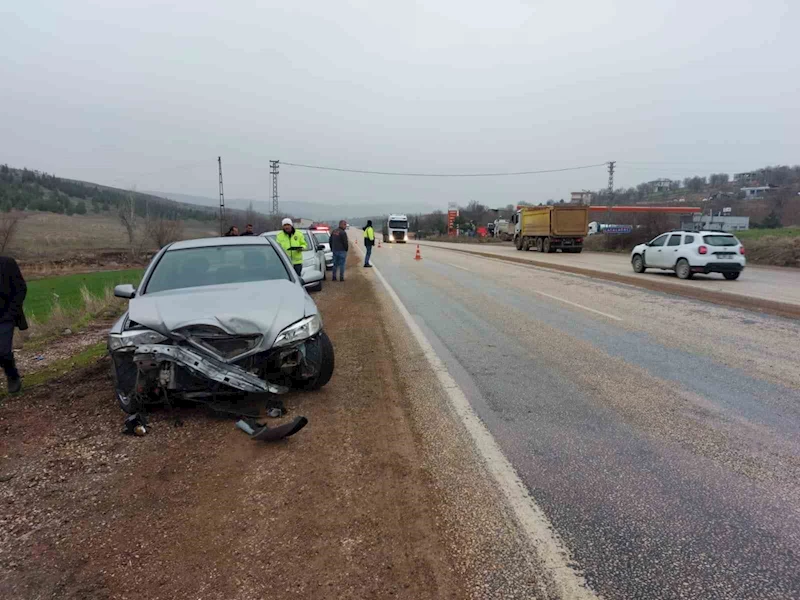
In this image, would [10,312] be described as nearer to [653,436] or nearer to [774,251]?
[653,436]

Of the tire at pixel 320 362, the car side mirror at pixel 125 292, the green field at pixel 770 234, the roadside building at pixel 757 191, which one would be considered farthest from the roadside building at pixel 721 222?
the car side mirror at pixel 125 292

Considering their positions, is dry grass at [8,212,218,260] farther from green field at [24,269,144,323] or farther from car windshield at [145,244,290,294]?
car windshield at [145,244,290,294]

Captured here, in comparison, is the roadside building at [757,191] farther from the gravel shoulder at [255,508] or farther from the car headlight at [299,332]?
the gravel shoulder at [255,508]

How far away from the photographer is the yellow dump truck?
112ft

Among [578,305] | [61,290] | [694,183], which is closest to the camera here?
[578,305]

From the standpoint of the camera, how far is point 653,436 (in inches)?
164

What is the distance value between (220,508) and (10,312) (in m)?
4.16

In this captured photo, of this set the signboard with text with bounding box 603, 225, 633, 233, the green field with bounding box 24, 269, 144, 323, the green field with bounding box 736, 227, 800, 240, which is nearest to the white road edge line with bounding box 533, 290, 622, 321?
the green field with bounding box 24, 269, 144, 323

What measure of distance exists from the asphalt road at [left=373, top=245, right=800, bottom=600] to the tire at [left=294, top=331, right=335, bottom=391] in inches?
58.4

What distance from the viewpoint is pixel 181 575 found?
2514mm

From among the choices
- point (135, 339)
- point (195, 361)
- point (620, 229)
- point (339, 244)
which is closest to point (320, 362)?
point (195, 361)

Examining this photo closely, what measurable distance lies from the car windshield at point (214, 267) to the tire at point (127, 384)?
113cm

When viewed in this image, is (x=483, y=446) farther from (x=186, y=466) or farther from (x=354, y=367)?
(x=354, y=367)

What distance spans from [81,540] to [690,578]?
10.5 feet
